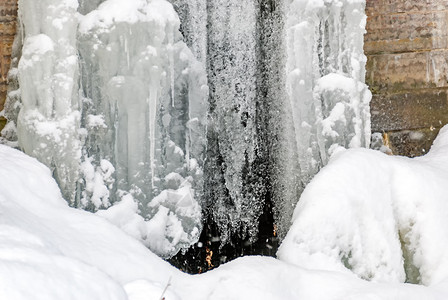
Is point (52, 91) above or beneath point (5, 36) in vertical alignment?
beneath

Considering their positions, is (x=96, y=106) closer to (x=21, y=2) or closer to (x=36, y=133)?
(x=36, y=133)

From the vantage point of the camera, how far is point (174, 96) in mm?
3371

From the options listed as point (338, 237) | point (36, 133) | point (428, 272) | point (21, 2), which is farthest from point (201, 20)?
point (428, 272)

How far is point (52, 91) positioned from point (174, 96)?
774 mm

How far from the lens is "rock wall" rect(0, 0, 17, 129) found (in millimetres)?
3301

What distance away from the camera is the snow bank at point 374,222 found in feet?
9.48

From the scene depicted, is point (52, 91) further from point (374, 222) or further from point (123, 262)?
point (374, 222)

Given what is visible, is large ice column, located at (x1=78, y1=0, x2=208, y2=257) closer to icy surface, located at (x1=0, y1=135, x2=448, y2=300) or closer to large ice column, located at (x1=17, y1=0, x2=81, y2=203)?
large ice column, located at (x1=17, y1=0, x2=81, y2=203)

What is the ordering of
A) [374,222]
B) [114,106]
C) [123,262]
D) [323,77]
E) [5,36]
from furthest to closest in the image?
[323,77]
[5,36]
[114,106]
[374,222]
[123,262]

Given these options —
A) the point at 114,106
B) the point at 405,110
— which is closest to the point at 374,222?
the point at 405,110

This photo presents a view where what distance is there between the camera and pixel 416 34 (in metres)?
4.02

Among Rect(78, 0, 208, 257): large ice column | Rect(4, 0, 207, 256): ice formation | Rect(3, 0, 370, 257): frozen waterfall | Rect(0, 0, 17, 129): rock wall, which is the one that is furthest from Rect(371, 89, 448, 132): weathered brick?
Rect(0, 0, 17, 129): rock wall

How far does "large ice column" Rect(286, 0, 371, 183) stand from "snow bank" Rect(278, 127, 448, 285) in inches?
15.7

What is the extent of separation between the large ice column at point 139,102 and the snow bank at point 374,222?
872mm
